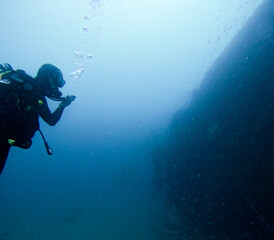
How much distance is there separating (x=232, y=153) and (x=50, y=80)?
313 inches

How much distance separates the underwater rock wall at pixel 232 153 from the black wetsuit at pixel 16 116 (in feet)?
24.5

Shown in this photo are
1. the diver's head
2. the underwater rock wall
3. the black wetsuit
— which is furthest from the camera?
the underwater rock wall

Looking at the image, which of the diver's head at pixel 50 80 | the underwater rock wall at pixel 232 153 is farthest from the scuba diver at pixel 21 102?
the underwater rock wall at pixel 232 153

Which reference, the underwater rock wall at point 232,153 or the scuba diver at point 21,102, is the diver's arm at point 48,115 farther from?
the underwater rock wall at point 232,153

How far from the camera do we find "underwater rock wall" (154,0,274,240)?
7.03 meters

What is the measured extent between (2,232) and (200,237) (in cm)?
2673

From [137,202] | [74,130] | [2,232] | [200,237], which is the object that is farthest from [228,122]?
[74,130]

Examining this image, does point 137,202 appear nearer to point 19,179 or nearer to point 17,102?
point 17,102

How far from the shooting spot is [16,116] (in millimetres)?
2918

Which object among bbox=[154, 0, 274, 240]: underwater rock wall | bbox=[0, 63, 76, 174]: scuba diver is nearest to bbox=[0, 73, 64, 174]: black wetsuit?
bbox=[0, 63, 76, 174]: scuba diver

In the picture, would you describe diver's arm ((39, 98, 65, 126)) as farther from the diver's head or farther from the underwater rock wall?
the underwater rock wall

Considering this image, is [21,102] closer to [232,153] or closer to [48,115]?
[48,115]

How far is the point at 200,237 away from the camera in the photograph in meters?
9.44

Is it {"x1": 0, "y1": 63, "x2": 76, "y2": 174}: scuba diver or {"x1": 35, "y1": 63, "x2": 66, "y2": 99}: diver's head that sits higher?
{"x1": 35, "y1": 63, "x2": 66, "y2": 99}: diver's head
